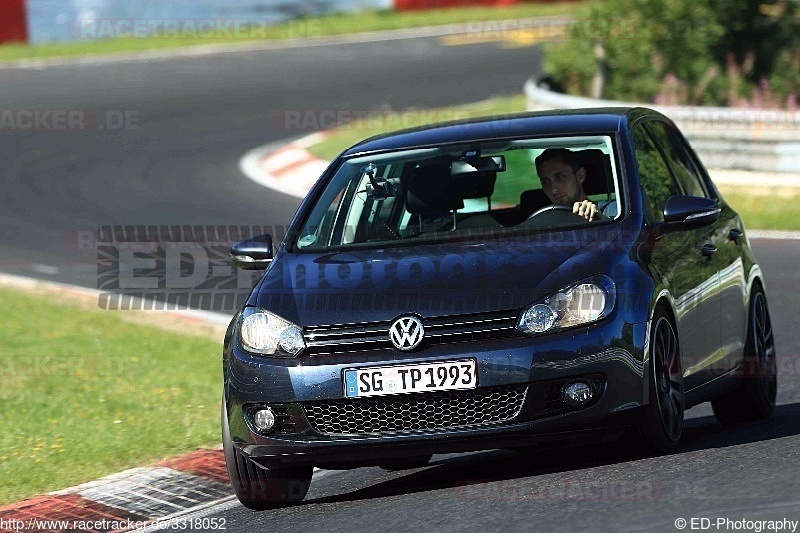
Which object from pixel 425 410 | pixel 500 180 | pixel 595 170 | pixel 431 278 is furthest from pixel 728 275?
pixel 425 410

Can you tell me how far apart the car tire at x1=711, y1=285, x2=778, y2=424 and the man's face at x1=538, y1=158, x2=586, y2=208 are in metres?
1.22

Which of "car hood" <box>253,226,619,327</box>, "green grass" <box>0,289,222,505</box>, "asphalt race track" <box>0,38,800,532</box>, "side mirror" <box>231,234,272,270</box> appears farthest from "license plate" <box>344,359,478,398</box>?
"green grass" <box>0,289,222,505</box>

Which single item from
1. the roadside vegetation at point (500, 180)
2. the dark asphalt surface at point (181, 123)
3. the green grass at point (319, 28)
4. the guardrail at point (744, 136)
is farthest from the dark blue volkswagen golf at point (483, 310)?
the green grass at point (319, 28)

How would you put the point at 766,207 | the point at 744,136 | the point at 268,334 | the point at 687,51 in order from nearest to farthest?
the point at 268,334, the point at 766,207, the point at 744,136, the point at 687,51

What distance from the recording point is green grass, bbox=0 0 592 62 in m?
32.6

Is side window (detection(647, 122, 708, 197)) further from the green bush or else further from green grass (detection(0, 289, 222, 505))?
the green bush

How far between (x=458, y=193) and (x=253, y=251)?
3.34 ft

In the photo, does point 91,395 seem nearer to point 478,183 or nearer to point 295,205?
point 478,183

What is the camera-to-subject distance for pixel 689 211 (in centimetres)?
735

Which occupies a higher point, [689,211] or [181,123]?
[689,211]

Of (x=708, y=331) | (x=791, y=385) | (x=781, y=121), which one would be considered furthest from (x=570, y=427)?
(x=781, y=121)

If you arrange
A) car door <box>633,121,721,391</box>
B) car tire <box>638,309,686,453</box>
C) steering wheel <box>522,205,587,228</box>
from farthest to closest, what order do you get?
steering wheel <box>522,205,587,228</box> → car door <box>633,121,721,391</box> → car tire <box>638,309,686,453</box>

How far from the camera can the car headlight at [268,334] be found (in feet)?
21.9

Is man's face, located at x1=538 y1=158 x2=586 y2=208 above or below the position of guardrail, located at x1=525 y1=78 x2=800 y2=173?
above
